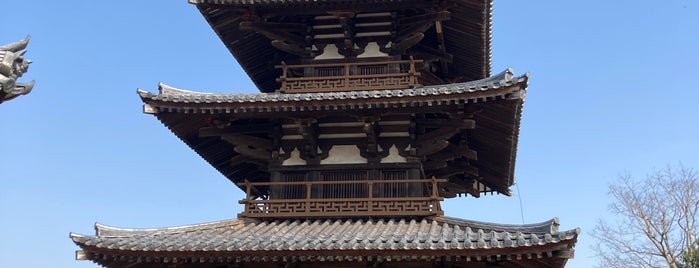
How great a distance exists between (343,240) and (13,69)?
630 centimetres

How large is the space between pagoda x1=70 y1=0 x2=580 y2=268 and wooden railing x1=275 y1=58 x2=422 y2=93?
0.03 metres

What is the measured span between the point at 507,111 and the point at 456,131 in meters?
1.23

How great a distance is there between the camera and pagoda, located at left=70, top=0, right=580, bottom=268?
11.6 m

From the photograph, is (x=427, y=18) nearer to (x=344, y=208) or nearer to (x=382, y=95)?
(x=382, y=95)

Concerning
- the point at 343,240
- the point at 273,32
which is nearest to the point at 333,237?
the point at 343,240

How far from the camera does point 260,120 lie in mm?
14867

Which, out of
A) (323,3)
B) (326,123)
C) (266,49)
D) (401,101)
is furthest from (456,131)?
(266,49)

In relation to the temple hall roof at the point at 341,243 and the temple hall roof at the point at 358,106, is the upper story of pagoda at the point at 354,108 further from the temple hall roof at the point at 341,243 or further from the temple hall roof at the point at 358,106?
the temple hall roof at the point at 341,243

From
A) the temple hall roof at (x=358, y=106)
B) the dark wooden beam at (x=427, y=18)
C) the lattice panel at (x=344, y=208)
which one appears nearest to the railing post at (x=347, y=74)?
the temple hall roof at (x=358, y=106)

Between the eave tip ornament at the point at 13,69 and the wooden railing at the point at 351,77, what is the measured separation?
338 inches

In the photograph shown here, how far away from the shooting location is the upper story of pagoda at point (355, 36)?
15422 millimetres

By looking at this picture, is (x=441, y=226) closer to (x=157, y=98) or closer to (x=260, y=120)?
(x=260, y=120)

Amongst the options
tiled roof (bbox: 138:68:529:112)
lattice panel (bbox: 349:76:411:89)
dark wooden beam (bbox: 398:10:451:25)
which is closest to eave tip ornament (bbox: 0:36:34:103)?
tiled roof (bbox: 138:68:529:112)

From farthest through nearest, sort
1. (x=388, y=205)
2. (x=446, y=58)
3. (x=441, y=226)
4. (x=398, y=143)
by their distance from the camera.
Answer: (x=446, y=58) < (x=398, y=143) < (x=388, y=205) < (x=441, y=226)
